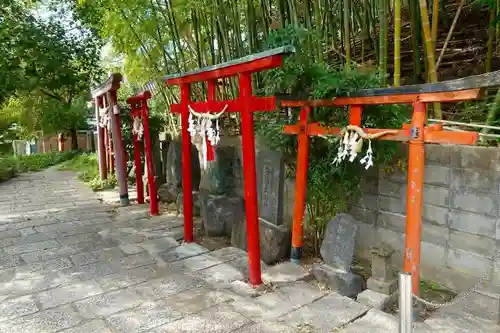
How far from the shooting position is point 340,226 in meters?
3.60

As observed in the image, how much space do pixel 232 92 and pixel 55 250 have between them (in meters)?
3.20

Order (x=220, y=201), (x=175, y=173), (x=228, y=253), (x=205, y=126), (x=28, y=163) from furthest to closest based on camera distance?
(x=28, y=163) < (x=175, y=173) < (x=220, y=201) < (x=228, y=253) < (x=205, y=126)

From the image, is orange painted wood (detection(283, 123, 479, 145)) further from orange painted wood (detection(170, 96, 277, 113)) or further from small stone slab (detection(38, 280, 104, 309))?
small stone slab (detection(38, 280, 104, 309))

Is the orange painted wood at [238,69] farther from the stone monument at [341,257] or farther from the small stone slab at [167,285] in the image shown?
the small stone slab at [167,285]

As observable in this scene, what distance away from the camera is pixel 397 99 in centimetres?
299

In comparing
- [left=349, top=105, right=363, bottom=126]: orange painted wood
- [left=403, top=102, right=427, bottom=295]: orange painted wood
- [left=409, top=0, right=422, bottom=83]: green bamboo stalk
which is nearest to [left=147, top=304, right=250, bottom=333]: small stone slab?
[left=403, top=102, right=427, bottom=295]: orange painted wood

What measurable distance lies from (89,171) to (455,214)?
9.91 metres

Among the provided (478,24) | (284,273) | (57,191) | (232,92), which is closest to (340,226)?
(284,273)

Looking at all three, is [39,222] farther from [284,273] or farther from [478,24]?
[478,24]

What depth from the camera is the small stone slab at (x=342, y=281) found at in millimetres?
3504

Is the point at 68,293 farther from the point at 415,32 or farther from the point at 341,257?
the point at 415,32

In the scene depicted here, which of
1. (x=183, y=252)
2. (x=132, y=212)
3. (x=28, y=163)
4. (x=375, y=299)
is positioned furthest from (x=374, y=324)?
(x=28, y=163)

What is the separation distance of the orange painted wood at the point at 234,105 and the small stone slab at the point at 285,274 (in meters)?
1.66

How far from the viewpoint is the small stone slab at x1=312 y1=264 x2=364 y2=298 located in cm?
350
